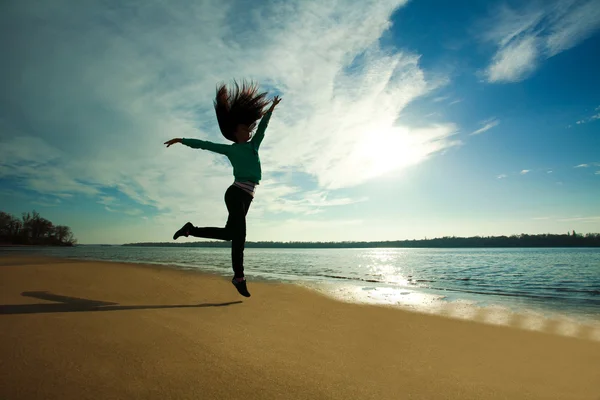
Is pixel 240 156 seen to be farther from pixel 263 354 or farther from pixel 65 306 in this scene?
pixel 65 306

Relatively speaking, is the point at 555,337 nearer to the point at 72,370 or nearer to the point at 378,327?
the point at 378,327

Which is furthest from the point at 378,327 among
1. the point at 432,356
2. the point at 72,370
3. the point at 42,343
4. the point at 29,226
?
the point at 29,226

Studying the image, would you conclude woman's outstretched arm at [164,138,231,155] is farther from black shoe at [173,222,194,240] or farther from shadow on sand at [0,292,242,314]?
shadow on sand at [0,292,242,314]

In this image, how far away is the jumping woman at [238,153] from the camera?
140 inches

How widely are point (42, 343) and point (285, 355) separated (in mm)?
1666

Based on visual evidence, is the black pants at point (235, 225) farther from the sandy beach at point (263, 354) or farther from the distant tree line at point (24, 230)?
the distant tree line at point (24, 230)

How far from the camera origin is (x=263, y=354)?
2148 millimetres

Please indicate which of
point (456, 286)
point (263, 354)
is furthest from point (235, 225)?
point (456, 286)

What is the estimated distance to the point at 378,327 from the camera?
10.4ft

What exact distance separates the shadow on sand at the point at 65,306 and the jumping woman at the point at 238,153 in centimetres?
86

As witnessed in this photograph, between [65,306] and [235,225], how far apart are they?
202cm

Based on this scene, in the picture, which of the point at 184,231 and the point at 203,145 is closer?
the point at 203,145

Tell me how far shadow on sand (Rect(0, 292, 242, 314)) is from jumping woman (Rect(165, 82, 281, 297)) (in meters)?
0.86

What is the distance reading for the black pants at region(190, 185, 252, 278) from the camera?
353 centimetres
